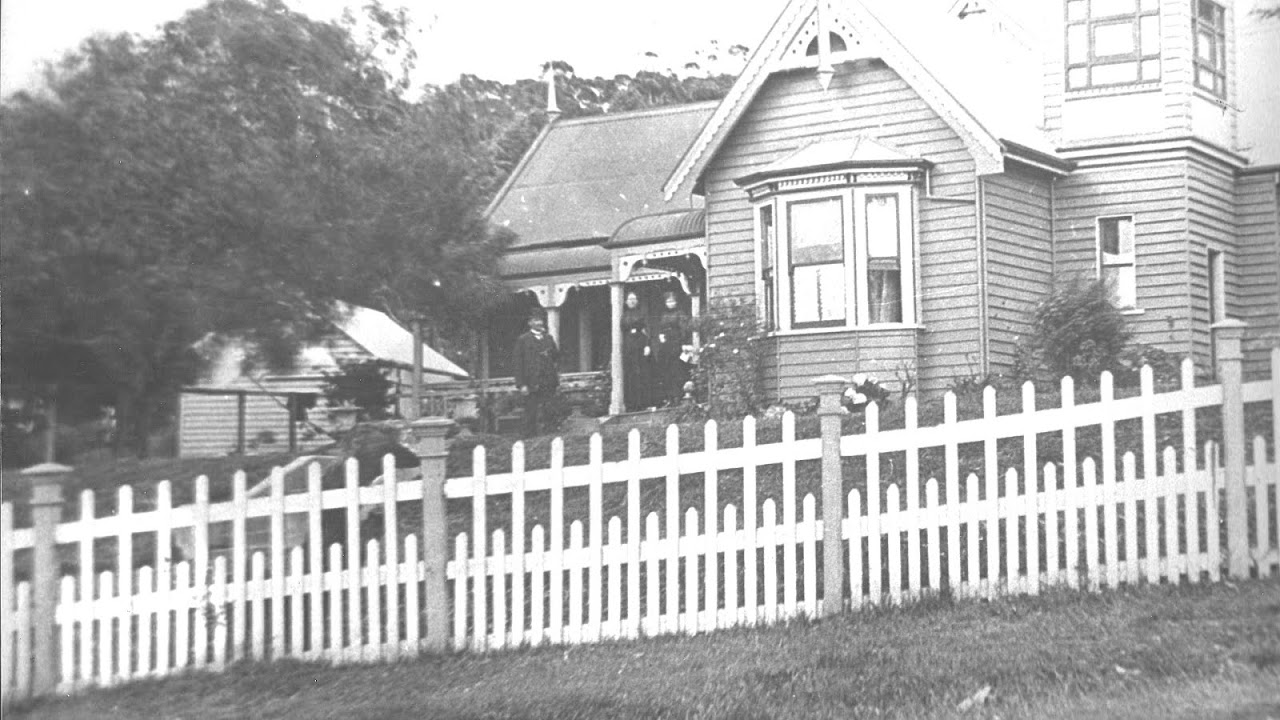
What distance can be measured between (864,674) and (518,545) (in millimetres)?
1923

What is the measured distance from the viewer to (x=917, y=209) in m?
10.8

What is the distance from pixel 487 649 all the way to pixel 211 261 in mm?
2317

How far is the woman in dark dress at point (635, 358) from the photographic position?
8523 mm

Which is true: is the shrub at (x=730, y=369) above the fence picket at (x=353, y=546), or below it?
above

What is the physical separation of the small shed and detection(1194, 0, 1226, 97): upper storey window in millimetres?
4426

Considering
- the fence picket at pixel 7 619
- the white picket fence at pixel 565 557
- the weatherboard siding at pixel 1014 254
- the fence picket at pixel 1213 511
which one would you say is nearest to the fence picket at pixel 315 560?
the white picket fence at pixel 565 557

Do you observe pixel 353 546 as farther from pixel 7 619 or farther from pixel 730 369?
pixel 730 369

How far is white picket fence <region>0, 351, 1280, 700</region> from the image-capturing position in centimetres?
690

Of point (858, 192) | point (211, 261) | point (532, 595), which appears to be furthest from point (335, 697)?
point (858, 192)

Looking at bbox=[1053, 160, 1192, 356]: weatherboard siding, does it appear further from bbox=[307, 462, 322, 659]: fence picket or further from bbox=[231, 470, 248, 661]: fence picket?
bbox=[231, 470, 248, 661]: fence picket

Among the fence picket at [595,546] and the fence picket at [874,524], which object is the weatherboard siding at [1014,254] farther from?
the fence picket at [595,546]

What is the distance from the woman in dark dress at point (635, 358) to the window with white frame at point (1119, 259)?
106 inches

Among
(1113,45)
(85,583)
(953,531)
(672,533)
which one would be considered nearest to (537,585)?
(672,533)

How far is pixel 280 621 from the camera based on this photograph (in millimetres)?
7137
